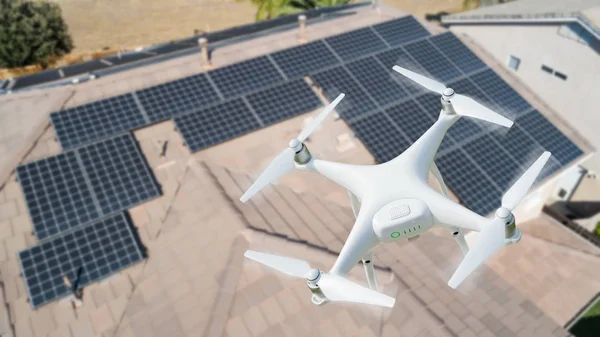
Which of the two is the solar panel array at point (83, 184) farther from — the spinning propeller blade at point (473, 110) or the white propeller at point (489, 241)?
the white propeller at point (489, 241)

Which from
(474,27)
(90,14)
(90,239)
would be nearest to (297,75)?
(90,239)

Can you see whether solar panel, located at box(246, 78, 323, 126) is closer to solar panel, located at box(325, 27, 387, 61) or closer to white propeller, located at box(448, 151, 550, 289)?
solar panel, located at box(325, 27, 387, 61)

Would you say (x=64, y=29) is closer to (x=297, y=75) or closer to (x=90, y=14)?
(x=90, y=14)

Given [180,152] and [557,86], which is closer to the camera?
[180,152]

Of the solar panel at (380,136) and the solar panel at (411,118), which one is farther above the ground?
the solar panel at (411,118)

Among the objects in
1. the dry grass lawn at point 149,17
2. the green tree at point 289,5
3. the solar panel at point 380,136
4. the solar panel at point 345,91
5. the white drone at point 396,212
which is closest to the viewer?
the white drone at point 396,212

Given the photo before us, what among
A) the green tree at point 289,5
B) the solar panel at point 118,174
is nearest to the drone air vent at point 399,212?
the solar panel at point 118,174

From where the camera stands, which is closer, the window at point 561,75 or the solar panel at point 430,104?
the solar panel at point 430,104

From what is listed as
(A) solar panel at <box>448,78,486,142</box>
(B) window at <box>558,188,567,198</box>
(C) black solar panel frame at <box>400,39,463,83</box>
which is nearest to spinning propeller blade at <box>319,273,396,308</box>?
(A) solar panel at <box>448,78,486,142</box>
